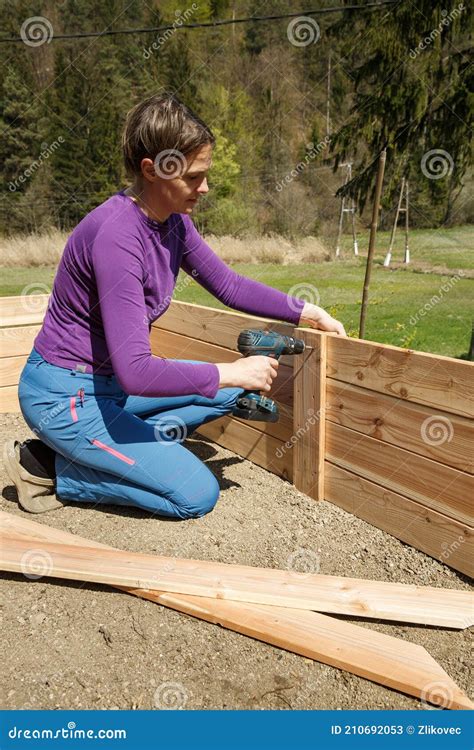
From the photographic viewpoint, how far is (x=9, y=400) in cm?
450

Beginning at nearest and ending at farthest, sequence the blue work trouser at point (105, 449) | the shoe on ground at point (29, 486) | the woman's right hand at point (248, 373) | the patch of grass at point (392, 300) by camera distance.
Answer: the woman's right hand at point (248, 373)
the blue work trouser at point (105, 449)
the shoe on ground at point (29, 486)
the patch of grass at point (392, 300)

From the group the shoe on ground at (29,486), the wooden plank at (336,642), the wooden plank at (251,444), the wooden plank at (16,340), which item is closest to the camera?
the wooden plank at (336,642)

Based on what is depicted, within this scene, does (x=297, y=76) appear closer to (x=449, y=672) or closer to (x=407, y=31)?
(x=407, y=31)

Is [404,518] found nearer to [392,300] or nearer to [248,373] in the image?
[248,373]

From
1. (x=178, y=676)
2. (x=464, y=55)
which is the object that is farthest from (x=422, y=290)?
(x=178, y=676)

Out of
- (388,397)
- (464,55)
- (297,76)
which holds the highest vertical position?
(297,76)

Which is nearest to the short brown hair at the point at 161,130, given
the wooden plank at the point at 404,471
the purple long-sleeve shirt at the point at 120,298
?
the purple long-sleeve shirt at the point at 120,298

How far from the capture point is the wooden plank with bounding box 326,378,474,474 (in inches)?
91.7

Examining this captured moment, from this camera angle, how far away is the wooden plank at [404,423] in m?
2.33

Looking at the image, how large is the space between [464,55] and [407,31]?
641 mm

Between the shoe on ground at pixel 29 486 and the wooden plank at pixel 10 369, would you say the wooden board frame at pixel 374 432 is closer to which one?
the shoe on ground at pixel 29 486

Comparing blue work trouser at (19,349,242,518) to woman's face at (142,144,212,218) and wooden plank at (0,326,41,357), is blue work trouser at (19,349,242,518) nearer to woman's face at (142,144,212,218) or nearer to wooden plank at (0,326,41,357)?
woman's face at (142,144,212,218)

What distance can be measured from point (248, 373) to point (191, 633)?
1.06 meters

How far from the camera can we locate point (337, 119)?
27156mm
